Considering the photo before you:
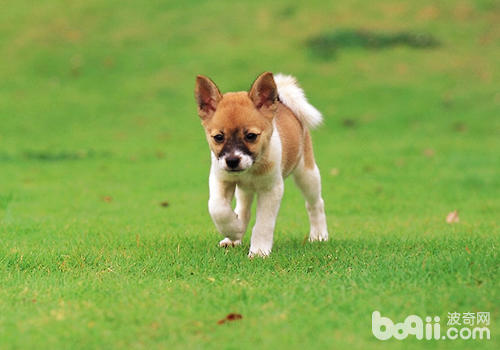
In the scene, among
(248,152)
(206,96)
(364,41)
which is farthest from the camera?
(364,41)

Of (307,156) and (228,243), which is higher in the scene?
(307,156)

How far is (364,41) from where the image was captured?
20.7 meters

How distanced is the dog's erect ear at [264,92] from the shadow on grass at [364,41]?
1448 centimetres

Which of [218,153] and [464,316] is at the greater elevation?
[218,153]

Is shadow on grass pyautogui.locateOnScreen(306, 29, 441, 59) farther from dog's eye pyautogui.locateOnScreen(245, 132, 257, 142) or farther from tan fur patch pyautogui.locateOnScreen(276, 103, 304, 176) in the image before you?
dog's eye pyautogui.locateOnScreen(245, 132, 257, 142)

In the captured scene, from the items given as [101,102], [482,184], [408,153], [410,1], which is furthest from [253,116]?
[410,1]

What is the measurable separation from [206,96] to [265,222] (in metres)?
1.19

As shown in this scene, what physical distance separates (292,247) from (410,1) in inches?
698

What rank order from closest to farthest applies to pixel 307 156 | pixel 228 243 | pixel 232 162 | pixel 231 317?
1. pixel 231 317
2. pixel 232 162
3. pixel 228 243
4. pixel 307 156

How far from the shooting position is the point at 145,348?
151 inches

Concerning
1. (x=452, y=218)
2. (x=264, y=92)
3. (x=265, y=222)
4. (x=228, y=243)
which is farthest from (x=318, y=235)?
(x=452, y=218)

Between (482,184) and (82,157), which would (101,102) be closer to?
(82,157)

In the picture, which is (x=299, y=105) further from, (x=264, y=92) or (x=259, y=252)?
(x=259, y=252)

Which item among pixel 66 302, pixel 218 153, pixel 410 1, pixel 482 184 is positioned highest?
pixel 410 1
